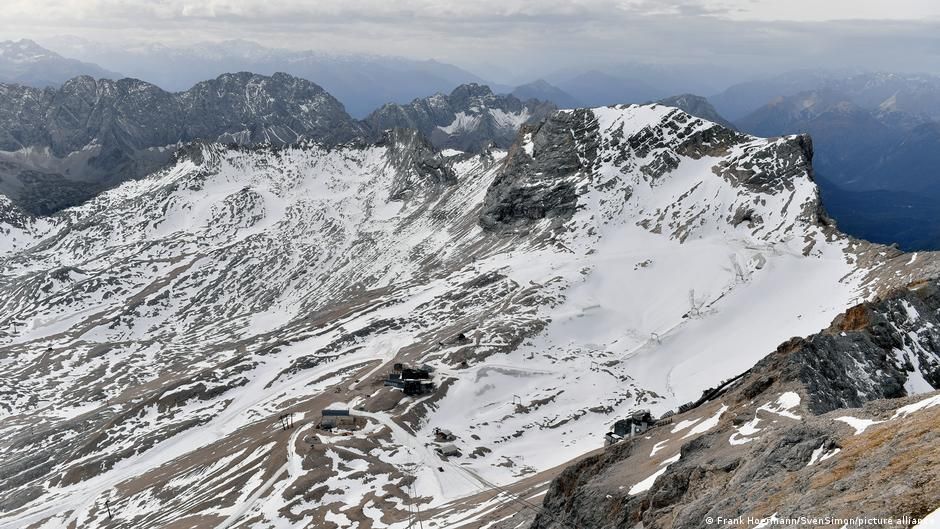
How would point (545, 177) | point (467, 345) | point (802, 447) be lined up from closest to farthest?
point (802, 447), point (467, 345), point (545, 177)

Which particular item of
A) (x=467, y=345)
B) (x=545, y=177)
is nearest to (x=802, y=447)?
(x=467, y=345)

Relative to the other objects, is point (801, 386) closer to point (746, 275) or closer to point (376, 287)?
point (746, 275)

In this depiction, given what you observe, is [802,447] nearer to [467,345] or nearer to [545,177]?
[467,345]

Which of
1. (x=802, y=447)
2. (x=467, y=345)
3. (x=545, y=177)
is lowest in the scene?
(x=467, y=345)

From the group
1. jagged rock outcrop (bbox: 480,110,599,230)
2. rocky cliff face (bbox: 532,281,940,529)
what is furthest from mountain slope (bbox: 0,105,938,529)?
rocky cliff face (bbox: 532,281,940,529)

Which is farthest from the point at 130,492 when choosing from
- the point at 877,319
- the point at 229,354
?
the point at 877,319

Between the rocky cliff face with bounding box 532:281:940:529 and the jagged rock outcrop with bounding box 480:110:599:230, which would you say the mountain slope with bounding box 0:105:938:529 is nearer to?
the jagged rock outcrop with bounding box 480:110:599:230

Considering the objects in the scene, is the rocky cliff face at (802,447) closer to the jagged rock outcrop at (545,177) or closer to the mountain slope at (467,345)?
the mountain slope at (467,345)
